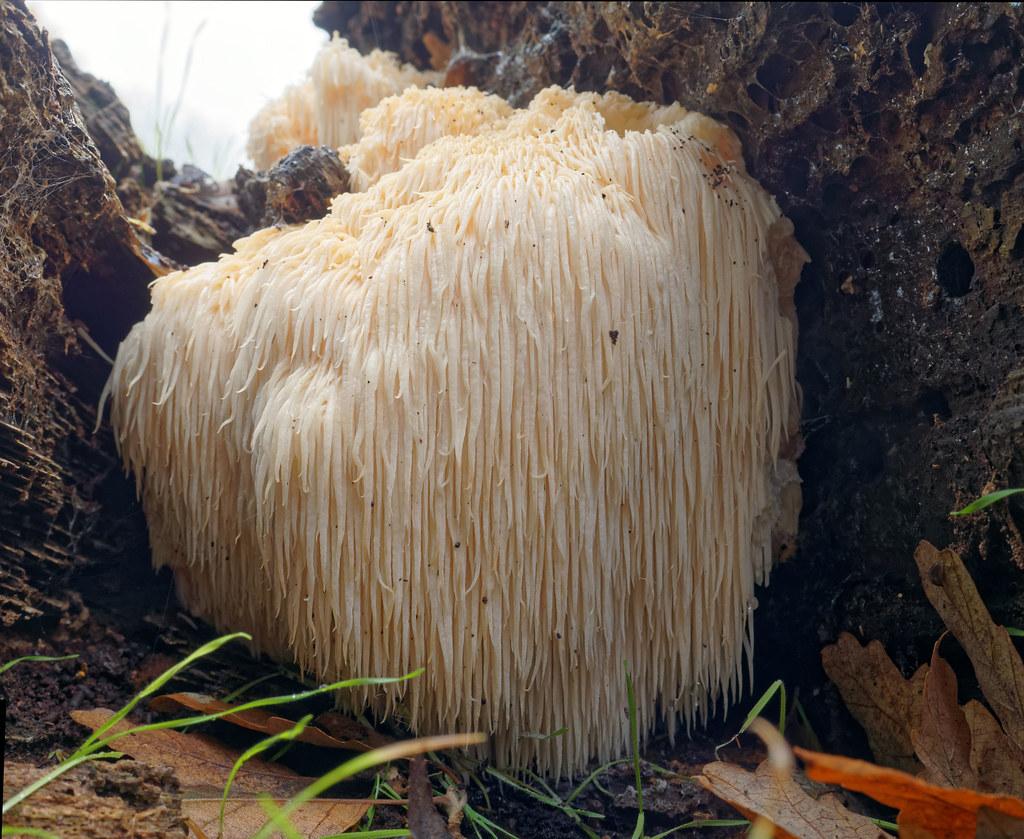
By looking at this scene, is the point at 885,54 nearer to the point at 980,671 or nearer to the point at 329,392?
the point at 980,671

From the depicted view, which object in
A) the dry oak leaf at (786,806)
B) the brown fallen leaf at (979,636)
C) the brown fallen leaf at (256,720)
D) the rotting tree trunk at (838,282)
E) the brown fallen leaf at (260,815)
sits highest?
the rotting tree trunk at (838,282)

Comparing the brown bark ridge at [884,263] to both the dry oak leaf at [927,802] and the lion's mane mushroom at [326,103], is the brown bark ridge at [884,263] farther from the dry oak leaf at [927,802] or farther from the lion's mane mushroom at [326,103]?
the lion's mane mushroom at [326,103]

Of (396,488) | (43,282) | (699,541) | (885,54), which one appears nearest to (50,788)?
(396,488)

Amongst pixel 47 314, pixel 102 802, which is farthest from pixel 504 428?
pixel 47 314

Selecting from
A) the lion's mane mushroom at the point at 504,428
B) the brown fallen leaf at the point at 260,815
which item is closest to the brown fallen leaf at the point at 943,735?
the lion's mane mushroom at the point at 504,428

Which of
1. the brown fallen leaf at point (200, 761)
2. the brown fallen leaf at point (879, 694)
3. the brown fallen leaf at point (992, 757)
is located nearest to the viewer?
the brown fallen leaf at point (992, 757)

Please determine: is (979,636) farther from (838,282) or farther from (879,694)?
(838,282)
